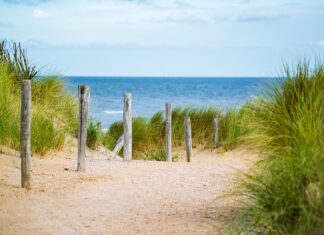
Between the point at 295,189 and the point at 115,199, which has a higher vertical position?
the point at 295,189

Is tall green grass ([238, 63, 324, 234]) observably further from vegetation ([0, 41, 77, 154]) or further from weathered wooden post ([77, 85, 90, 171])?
vegetation ([0, 41, 77, 154])

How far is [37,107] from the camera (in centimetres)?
1428

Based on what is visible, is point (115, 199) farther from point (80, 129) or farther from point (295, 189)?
point (295, 189)

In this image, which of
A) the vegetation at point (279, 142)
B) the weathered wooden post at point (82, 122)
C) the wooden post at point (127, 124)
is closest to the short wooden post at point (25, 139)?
the weathered wooden post at point (82, 122)

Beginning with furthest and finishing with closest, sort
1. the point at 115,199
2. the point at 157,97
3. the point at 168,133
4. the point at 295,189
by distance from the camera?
the point at 157,97, the point at 168,133, the point at 115,199, the point at 295,189

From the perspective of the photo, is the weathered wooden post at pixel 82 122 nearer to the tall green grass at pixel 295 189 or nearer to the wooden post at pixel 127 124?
the wooden post at pixel 127 124

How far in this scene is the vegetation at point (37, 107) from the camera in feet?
41.0

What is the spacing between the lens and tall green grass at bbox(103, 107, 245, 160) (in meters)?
16.5

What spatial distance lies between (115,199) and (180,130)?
931cm

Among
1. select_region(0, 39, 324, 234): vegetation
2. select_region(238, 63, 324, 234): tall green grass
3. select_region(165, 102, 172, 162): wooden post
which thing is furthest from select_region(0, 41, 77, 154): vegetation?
select_region(238, 63, 324, 234): tall green grass

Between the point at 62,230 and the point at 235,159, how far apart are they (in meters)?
8.50

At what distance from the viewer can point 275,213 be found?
5.41m

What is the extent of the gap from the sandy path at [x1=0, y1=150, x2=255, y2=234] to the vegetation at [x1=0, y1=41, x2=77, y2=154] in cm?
86

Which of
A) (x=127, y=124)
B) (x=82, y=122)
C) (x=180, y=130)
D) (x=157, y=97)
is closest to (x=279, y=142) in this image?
(x=82, y=122)
